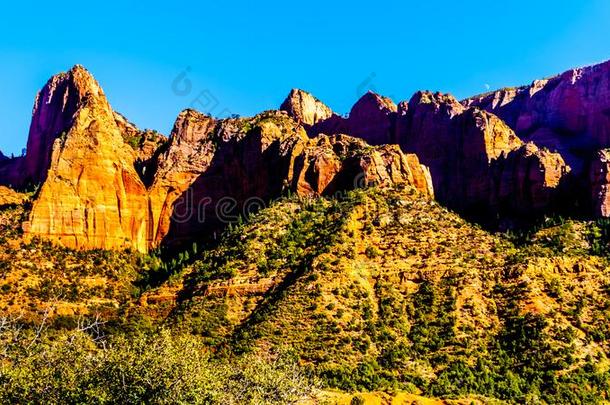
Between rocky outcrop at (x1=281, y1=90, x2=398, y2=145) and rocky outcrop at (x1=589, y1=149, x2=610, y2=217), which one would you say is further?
rocky outcrop at (x1=281, y1=90, x2=398, y2=145)

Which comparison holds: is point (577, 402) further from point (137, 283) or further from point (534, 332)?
point (137, 283)

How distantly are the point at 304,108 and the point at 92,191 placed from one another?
7609 centimetres

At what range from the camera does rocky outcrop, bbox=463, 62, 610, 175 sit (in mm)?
153000

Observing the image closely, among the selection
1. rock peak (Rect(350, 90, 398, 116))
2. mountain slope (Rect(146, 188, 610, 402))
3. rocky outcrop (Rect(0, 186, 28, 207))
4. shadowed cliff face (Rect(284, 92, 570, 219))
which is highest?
rock peak (Rect(350, 90, 398, 116))

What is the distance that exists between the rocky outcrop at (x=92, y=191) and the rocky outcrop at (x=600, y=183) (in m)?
70.2

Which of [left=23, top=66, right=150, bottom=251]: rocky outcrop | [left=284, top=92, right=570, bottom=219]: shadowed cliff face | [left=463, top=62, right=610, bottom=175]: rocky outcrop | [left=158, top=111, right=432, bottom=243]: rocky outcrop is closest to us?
[left=158, top=111, right=432, bottom=243]: rocky outcrop

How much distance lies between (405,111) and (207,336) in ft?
322

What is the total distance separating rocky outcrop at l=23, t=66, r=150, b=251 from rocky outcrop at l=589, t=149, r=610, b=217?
70.2 m

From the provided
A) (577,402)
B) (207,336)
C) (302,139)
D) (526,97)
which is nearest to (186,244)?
(302,139)

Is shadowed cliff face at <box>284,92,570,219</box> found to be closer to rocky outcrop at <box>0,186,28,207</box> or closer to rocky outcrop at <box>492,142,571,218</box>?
rocky outcrop at <box>492,142,571,218</box>

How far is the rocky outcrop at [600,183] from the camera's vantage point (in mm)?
101562

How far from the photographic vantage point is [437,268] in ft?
253

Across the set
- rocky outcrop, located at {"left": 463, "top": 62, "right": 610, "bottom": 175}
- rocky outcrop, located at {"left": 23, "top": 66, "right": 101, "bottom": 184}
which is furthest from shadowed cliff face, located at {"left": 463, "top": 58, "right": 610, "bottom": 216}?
rocky outcrop, located at {"left": 23, "top": 66, "right": 101, "bottom": 184}

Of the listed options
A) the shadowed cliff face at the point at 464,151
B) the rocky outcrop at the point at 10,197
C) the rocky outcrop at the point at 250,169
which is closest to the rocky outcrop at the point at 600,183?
the shadowed cliff face at the point at 464,151
